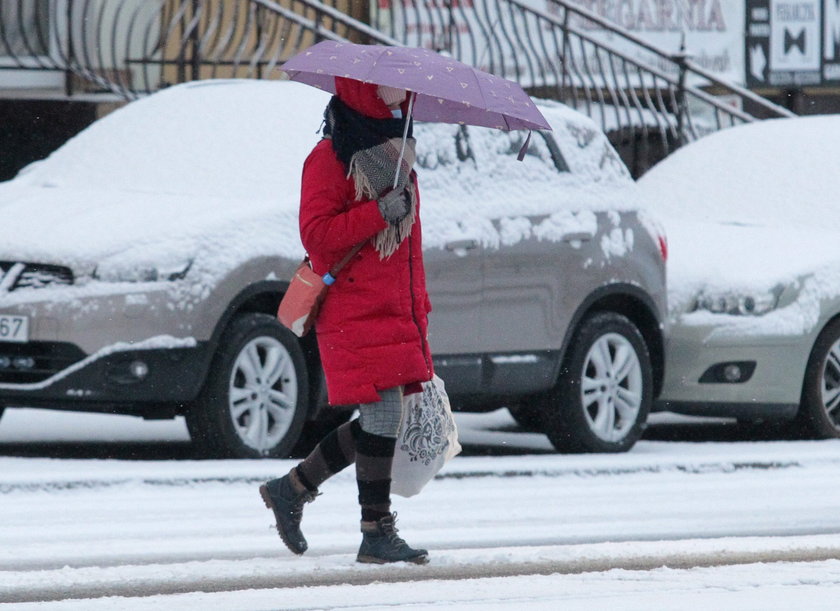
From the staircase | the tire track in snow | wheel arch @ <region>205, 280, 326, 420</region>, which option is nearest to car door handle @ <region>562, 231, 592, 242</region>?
wheel arch @ <region>205, 280, 326, 420</region>

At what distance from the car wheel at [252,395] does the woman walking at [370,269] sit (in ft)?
9.12

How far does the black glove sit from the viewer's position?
6.44 meters

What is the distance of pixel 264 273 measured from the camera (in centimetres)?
957

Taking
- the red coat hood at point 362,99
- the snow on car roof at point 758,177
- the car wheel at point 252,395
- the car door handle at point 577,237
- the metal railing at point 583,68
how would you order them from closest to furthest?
the red coat hood at point 362,99, the car wheel at point 252,395, the car door handle at point 577,237, the snow on car roof at point 758,177, the metal railing at point 583,68

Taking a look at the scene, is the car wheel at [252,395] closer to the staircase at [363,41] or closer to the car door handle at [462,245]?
the car door handle at [462,245]

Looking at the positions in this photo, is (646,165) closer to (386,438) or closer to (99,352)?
(99,352)

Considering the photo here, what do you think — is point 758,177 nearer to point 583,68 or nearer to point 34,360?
point 34,360

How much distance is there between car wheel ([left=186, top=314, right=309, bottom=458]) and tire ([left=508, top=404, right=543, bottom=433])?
5.05ft

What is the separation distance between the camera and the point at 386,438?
6.62 metres

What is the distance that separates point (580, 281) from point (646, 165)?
830 centimetres

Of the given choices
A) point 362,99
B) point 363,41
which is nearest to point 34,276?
point 362,99

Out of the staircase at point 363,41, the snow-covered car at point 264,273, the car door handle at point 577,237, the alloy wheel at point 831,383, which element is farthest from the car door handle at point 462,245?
the staircase at point 363,41

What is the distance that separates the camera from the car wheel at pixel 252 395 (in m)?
9.41

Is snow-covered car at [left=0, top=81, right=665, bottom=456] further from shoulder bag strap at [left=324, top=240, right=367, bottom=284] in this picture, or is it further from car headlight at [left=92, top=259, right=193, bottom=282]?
shoulder bag strap at [left=324, top=240, right=367, bottom=284]
